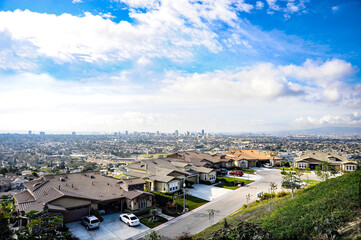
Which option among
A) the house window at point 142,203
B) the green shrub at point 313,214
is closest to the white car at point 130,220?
the house window at point 142,203

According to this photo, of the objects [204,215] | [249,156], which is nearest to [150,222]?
[204,215]

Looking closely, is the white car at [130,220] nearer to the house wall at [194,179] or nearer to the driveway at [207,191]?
the driveway at [207,191]

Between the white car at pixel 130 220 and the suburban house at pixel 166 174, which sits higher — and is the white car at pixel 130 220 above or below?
below

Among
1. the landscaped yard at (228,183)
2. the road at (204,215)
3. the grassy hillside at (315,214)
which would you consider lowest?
the landscaped yard at (228,183)

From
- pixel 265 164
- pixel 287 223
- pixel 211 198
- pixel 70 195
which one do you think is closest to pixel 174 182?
pixel 211 198

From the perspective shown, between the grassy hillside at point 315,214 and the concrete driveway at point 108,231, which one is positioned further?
the concrete driveway at point 108,231

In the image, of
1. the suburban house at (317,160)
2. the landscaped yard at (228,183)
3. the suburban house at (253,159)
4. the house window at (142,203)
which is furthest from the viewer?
the suburban house at (253,159)

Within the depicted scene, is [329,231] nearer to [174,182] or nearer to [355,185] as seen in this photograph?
[355,185]
